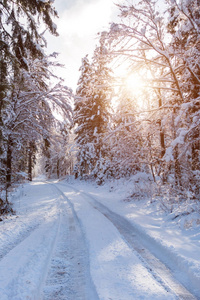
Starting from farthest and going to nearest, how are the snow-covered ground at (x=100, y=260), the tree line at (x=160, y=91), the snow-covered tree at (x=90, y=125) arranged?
the snow-covered tree at (x=90, y=125)
the tree line at (x=160, y=91)
the snow-covered ground at (x=100, y=260)

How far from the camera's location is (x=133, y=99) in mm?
7863

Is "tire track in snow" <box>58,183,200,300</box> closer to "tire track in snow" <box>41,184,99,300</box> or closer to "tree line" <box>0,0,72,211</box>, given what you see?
"tire track in snow" <box>41,184,99,300</box>

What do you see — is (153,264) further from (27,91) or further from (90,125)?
(90,125)

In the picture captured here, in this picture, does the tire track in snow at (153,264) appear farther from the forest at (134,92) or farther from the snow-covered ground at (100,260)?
the forest at (134,92)

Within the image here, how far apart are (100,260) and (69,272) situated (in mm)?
591

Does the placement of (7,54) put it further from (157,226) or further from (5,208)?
(157,226)

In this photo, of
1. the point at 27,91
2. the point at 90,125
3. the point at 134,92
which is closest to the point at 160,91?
the point at 134,92

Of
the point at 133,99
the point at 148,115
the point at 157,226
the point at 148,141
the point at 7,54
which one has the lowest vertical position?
the point at 157,226

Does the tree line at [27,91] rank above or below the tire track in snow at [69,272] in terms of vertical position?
above

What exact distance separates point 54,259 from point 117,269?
124cm

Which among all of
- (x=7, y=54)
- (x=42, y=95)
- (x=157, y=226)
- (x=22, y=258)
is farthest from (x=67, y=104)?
(x=22, y=258)

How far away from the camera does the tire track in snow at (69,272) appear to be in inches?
101

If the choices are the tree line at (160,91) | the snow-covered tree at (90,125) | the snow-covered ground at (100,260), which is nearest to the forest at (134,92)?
the tree line at (160,91)

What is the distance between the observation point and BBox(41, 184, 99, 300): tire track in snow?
8.43ft
